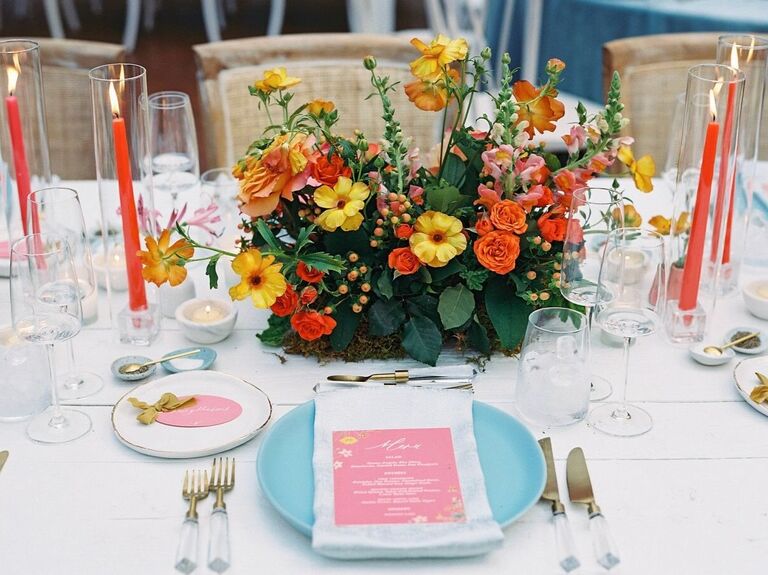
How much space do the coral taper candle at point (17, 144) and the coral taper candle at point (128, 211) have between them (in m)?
0.16

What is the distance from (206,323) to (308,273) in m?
0.19

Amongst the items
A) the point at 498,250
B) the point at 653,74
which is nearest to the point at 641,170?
the point at 498,250

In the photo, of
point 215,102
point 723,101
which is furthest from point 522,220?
point 215,102

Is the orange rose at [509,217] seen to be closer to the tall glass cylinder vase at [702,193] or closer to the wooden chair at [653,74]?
the tall glass cylinder vase at [702,193]

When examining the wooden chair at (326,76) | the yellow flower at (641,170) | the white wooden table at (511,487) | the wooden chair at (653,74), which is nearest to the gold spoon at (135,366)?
the white wooden table at (511,487)

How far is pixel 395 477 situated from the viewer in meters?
1.04

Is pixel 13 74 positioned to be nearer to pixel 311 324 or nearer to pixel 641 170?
pixel 311 324

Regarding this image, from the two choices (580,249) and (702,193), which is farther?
(702,193)

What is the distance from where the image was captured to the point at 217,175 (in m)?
1.68

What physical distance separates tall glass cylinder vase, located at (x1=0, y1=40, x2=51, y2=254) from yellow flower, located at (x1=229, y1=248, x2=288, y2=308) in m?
0.37

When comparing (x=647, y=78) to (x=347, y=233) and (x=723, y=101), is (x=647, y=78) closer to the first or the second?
(x=723, y=101)

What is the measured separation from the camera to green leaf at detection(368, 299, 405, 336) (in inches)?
49.4

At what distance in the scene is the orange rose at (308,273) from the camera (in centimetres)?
122

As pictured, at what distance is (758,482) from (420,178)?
1.79ft
